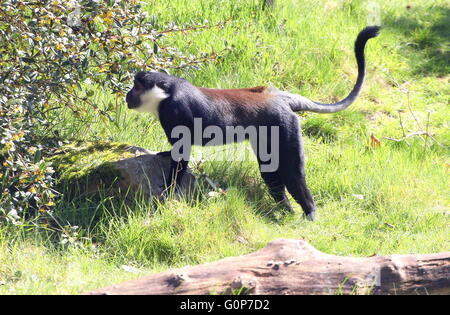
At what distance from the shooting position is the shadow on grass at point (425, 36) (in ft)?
27.5

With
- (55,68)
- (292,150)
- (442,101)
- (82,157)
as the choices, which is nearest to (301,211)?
(292,150)

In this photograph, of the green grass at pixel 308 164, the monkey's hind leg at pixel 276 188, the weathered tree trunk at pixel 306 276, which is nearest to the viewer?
the weathered tree trunk at pixel 306 276

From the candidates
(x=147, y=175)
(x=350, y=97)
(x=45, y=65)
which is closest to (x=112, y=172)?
(x=147, y=175)

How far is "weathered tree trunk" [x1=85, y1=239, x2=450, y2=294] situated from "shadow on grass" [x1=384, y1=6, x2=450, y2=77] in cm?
532

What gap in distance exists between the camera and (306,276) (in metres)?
3.38

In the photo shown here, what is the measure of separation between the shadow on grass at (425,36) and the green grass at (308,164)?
0.06 ft

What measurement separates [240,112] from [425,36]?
4.30 m

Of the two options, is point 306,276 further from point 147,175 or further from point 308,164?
point 308,164

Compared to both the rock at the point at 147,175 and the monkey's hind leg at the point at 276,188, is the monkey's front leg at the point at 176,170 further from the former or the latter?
the monkey's hind leg at the point at 276,188

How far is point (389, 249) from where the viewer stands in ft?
16.4

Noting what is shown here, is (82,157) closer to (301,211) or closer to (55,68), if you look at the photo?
(55,68)

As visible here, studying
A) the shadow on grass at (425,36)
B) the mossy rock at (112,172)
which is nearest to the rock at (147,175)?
the mossy rock at (112,172)

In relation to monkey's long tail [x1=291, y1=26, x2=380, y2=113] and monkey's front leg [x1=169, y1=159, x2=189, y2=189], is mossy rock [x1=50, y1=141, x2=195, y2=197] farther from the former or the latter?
monkey's long tail [x1=291, y1=26, x2=380, y2=113]

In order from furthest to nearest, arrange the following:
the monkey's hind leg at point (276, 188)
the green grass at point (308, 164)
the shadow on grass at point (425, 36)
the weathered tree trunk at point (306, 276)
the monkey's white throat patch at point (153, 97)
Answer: the shadow on grass at point (425, 36) < the monkey's hind leg at point (276, 188) < the monkey's white throat patch at point (153, 97) < the green grass at point (308, 164) < the weathered tree trunk at point (306, 276)
